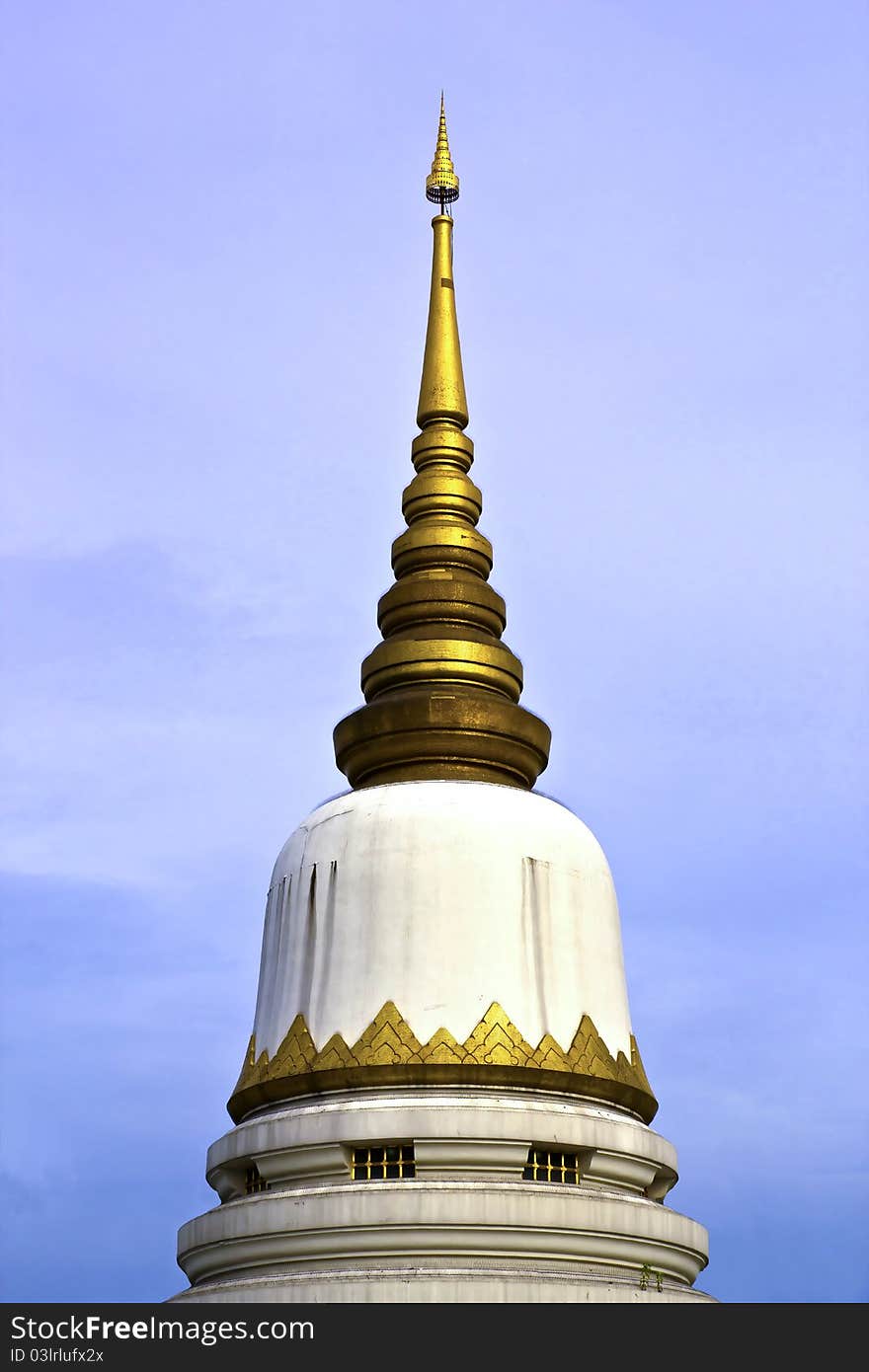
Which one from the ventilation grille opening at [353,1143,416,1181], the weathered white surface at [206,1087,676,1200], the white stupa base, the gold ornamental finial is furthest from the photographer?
the gold ornamental finial

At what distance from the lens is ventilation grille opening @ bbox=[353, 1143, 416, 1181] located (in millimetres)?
24234

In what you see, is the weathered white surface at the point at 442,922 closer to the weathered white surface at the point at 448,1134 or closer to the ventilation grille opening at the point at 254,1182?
the weathered white surface at the point at 448,1134

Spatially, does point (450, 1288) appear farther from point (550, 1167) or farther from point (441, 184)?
point (441, 184)

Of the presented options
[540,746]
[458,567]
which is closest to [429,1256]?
[540,746]

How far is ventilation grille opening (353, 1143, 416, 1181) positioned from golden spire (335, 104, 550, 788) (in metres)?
6.17

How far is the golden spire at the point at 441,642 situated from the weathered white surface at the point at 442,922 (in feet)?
3.19

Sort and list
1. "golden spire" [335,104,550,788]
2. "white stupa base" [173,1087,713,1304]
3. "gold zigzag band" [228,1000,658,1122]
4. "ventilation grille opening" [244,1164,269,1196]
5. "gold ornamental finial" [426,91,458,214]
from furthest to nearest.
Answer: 1. "gold ornamental finial" [426,91,458,214]
2. "golden spire" [335,104,550,788]
3. "ventilation grille opening" [244,1164,269,1196]
4. "gold zigzag band" [228,1000,658,1122]
5. "white stupa base" [173,1087,713,1304]

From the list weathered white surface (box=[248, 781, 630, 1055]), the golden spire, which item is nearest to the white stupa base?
weathered white surface (box=[248, 781, 630, 1055])

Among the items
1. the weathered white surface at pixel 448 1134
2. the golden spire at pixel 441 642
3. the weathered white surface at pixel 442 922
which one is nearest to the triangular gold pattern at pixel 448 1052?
the weathered white surface at pixel 442 922

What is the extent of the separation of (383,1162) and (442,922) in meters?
3.55

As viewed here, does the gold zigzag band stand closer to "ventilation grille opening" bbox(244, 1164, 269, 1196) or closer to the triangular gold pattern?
the triangular gold pattern
